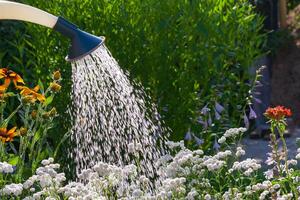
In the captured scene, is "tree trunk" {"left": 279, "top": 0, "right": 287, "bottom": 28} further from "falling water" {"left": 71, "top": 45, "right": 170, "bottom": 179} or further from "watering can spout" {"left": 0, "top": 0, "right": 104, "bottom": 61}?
"watering can spout" {"left": 0, "top": 0, "right": 104, "bottom": 61}

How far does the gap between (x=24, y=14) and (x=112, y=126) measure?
6.65 feet

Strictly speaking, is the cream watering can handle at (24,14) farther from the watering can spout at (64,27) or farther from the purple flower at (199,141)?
the purple flower at (199,141)

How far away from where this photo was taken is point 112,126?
15.7ft

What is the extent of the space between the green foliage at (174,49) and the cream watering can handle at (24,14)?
2.16m

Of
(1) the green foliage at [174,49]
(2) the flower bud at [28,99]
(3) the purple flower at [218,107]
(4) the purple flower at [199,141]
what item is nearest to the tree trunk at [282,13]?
(1) the green foliage at [174,49]

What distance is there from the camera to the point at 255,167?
3234 millimetres

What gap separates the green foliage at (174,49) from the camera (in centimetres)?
499

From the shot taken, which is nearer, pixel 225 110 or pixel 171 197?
pixel 171 197

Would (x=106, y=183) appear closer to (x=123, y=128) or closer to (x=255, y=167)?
(x=255, y=167)

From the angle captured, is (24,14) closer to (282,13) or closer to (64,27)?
(64,27)

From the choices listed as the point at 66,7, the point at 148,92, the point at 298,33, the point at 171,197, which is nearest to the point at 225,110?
the point at 148,92

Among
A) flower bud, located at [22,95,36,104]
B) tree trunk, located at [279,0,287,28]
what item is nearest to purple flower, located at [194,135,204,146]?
flower bud, located at [22,95,36,104]

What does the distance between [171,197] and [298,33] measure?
27.4 feet

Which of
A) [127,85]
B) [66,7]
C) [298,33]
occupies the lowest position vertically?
[127,85]
